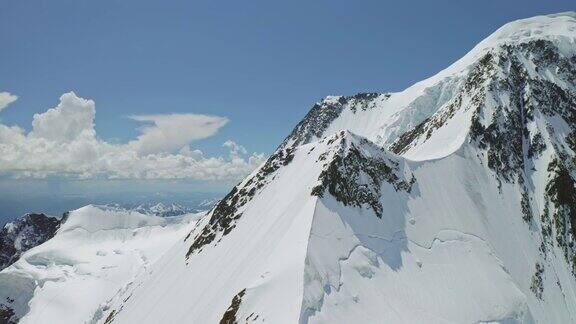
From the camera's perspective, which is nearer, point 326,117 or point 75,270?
point 75,270

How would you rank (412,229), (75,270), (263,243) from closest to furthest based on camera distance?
(263,243), (412,229), (75,270)

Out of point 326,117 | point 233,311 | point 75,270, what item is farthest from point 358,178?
point 75,270

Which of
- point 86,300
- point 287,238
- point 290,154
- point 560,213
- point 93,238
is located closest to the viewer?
point 287,238

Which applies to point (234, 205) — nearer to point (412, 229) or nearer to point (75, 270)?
point (412, 229)

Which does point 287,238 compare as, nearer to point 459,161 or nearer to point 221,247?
point 221,247

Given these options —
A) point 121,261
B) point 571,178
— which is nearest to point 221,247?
point 571,178

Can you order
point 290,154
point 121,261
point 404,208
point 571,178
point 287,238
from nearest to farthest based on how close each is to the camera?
1. point 287,238
2. point 404,208
3. point 290,154
4. point 571,178
5. point 121,261

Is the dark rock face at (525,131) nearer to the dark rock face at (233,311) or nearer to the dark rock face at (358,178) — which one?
the dark rock face at (358,178)

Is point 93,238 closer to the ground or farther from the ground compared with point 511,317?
farther from the ground
